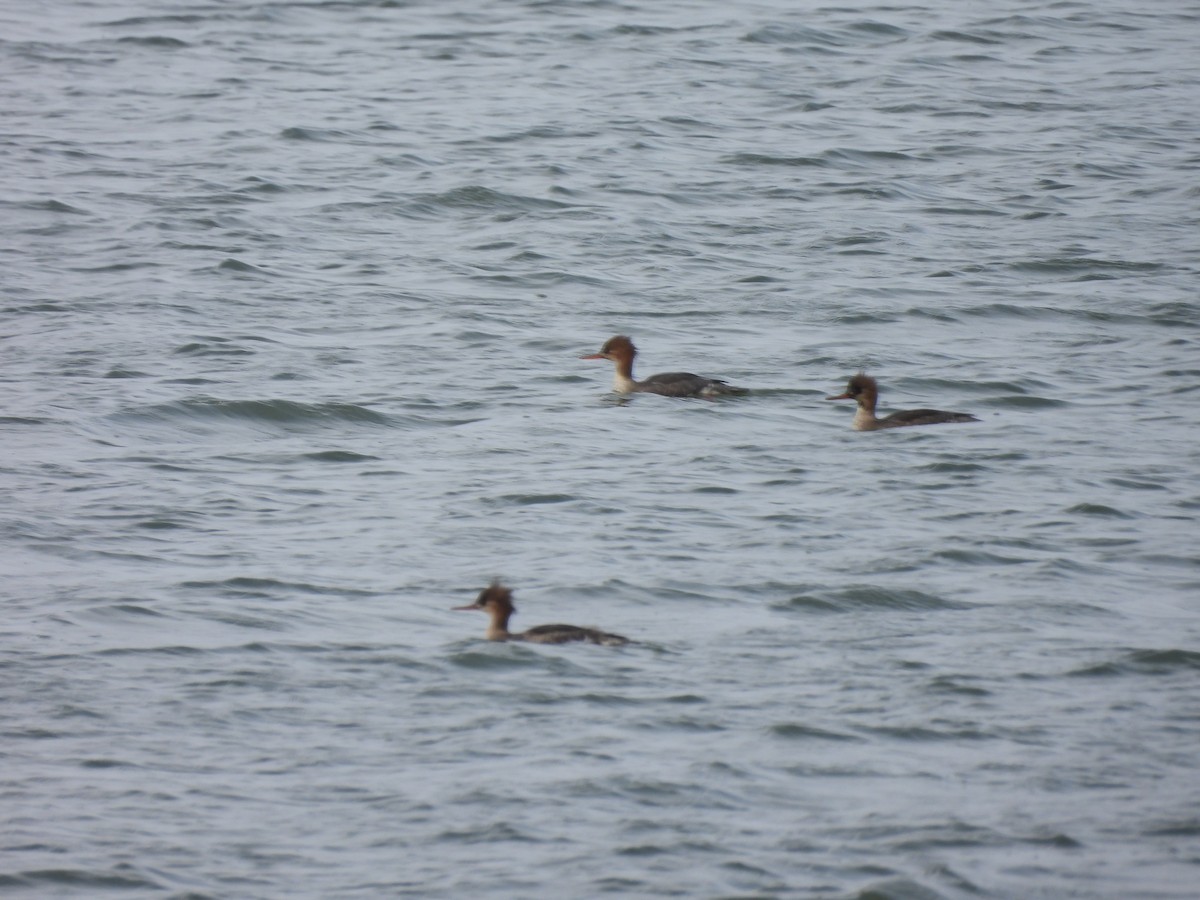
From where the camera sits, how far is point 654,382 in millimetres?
13617

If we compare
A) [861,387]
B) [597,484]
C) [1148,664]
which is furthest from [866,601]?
[861,387]

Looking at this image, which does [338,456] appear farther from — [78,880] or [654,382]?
[78,880]

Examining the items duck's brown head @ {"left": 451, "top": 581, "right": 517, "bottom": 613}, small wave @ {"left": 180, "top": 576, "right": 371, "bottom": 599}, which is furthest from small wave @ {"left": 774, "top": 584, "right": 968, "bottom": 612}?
small wave @ {"left": 180, "top": 576, "right": 371, "bottom": 599}

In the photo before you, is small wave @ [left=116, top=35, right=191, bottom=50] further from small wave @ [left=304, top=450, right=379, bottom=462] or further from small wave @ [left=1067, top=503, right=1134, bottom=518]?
small wave @ [left=1067, top=503, right=1134, bottom=518]

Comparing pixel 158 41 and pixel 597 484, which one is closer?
pixel 597 484

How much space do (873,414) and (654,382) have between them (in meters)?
1.50

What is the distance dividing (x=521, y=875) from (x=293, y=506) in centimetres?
471

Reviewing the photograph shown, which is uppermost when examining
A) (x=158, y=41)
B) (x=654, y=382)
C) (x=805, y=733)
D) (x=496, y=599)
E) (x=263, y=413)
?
(x=158, y=41)

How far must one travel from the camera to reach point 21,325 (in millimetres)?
15281

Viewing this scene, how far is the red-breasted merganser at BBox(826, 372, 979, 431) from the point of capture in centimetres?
1277

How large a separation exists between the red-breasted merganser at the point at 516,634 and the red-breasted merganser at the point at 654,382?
456cm

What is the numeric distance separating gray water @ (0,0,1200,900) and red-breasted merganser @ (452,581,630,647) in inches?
2.9

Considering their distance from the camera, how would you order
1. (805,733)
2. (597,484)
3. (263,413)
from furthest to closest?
1. (263,413)
2. (597,484)
3. (805,733)

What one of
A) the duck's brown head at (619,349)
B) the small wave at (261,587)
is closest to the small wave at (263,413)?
the duck's brown head at (619,349)
